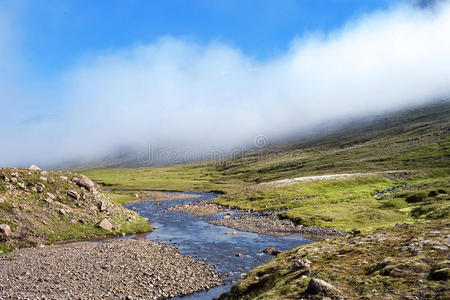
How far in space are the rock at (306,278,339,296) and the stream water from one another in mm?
16453

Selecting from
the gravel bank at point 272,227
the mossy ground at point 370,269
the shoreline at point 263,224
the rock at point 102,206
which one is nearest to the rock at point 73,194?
the rock at point 102,206

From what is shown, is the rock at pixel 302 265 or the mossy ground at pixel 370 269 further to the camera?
the rock at pixel 302 265

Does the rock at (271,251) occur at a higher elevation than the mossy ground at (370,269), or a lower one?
lower

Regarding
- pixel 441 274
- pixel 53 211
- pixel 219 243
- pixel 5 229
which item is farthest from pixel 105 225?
pixel 441 274

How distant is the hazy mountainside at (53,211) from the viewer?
46.9 meters

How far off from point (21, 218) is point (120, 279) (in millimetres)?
26485

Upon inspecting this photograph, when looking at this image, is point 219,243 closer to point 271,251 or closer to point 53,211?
point 271,251

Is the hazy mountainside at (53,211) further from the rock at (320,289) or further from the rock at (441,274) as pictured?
the rock at (441,274)

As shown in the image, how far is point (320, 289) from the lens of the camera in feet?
54.4

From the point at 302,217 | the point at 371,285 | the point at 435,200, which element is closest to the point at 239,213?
the point at 302,217

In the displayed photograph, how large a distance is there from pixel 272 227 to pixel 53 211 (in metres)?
43.9

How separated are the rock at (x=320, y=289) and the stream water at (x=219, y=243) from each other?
16.5 m

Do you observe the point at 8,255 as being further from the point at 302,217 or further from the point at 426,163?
the point at 426,163

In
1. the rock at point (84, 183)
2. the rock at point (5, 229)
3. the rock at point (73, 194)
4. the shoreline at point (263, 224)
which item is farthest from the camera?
the rock at point (84, 183)
